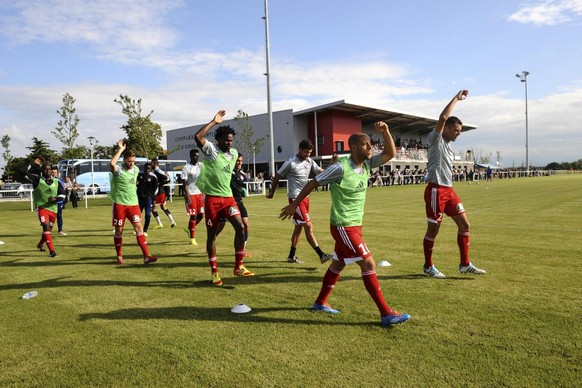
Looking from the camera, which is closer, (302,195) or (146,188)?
(302,195)

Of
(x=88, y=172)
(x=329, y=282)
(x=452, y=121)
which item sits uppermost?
(x=88, y=172)

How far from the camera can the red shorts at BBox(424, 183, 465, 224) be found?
6.25 meters

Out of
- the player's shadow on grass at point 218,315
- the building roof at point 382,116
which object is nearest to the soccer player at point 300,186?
the player's shadow on grass at point 218,315

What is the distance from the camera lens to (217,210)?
6.23 metres

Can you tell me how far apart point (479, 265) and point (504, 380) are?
4008 mm

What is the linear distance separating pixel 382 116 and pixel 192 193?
5079cm

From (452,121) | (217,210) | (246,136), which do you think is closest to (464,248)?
(452,121)

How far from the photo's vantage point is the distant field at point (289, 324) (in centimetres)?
328

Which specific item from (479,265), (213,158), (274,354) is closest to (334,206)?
(274,354)

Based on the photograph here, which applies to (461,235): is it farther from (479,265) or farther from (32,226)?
(32,226)

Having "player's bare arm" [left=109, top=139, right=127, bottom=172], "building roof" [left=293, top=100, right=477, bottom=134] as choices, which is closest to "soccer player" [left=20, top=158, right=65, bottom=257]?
"player's bare arm" [left=109, top=139, right=127, bottom=172]

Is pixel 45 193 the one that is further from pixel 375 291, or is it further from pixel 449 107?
pixel 449 107

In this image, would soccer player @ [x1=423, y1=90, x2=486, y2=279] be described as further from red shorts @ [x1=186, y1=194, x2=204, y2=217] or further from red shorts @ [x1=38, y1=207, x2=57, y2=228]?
red shorts @ [x1=38, y1=207, x2=57, y2=228]

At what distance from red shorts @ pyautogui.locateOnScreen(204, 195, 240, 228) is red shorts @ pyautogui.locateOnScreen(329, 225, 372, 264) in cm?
223
